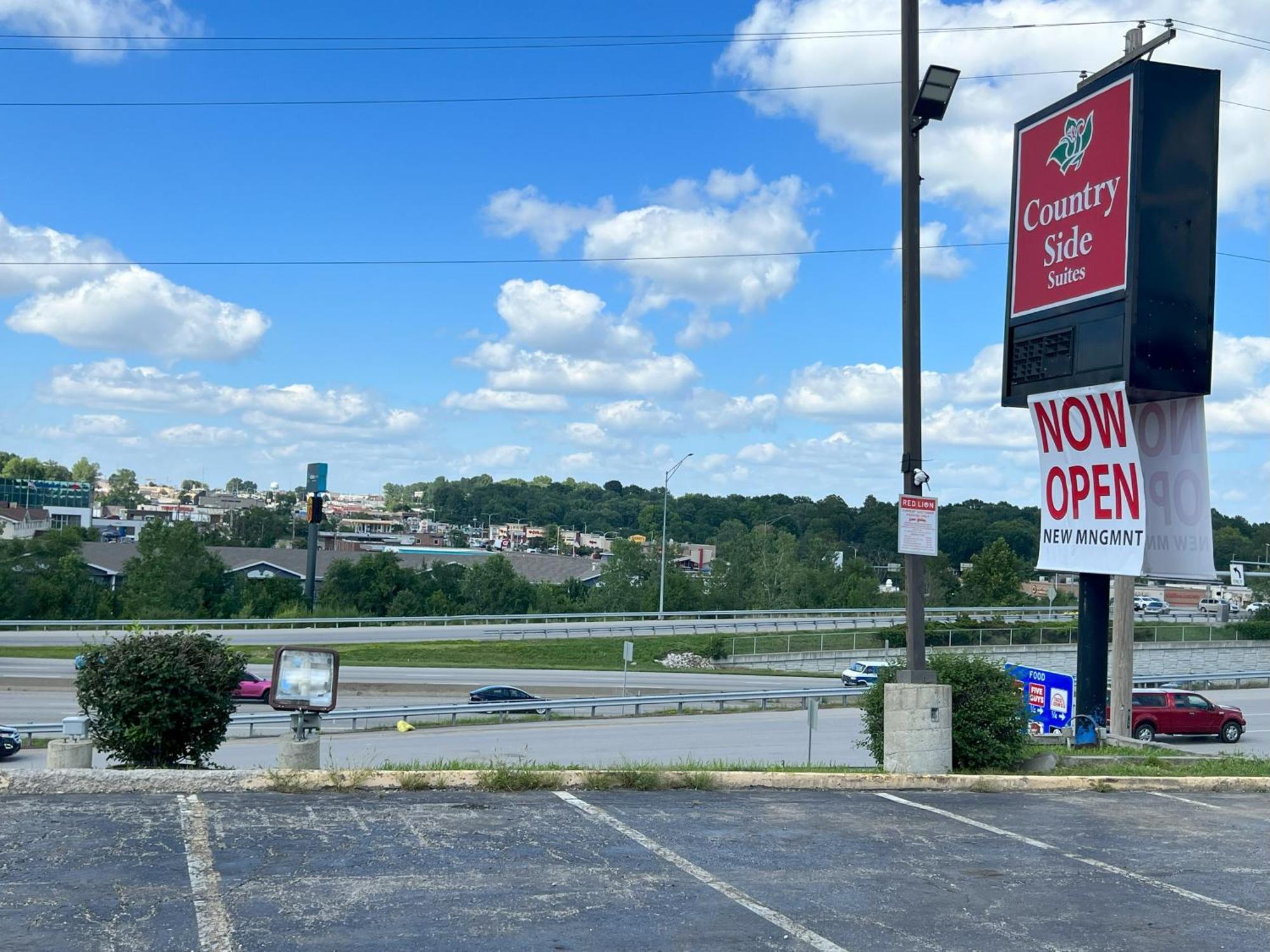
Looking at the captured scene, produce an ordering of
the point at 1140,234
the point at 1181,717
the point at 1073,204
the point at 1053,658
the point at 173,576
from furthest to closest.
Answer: the point at 173,576
the point at 1053,658
the point at 1181,717
the point at 1073,204
the point at 1140,234

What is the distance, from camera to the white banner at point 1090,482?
15.3 meters

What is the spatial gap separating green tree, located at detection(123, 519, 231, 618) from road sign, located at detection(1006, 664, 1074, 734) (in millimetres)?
54262

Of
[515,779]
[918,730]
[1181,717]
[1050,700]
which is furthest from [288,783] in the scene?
[1181,717]

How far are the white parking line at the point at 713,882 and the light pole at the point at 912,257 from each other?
4.46m

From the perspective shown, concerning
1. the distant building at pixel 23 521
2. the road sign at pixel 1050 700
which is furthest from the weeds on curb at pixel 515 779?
the distant building at pixel 23 521

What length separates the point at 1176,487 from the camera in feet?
51.6

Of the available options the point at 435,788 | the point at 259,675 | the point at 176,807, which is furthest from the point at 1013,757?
the point at 259,675

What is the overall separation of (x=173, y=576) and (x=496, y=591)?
20.3 meters

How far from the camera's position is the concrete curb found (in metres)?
9.46

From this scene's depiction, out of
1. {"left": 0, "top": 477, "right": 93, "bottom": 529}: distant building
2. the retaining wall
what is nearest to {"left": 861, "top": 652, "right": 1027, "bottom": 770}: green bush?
the retaining wall

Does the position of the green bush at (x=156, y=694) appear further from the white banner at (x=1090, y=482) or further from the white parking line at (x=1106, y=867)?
the white banner at (x=1090, y=482)

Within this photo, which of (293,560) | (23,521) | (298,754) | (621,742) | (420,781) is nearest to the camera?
(298,754)

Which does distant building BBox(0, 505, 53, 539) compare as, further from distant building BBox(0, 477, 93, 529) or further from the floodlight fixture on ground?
the floodlight fixture on ground

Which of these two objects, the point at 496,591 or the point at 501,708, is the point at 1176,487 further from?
the point at 496,591
